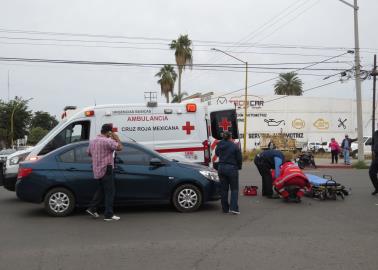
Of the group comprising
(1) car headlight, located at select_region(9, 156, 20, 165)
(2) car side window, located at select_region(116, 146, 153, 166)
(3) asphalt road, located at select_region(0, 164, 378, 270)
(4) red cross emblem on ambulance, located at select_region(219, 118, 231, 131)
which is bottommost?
(3) asphalt road, located at select_region(0, 164, 378, 270)

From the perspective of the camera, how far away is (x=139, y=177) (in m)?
9.45

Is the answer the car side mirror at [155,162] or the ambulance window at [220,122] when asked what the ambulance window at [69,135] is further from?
the ambulance window at [220,122]

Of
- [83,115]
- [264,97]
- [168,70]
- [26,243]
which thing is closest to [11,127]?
[168,70]

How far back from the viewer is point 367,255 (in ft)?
20.5

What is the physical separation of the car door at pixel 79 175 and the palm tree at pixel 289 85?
60.5 m

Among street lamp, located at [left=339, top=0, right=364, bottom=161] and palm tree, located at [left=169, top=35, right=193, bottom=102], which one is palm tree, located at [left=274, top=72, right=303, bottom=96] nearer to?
palm tree, located at [left=169, top=35, right=193, bottom=102]

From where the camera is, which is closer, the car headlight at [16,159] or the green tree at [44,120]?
the car headlight at [16,159]

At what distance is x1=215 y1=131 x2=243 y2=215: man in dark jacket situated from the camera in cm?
945

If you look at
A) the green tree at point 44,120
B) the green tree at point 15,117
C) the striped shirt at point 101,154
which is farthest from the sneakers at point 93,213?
the green tree at point 44,120

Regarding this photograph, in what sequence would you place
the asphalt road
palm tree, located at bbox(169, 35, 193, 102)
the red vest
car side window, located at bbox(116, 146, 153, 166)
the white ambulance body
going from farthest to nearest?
1. palm tree, located at bbox(169, 35, 193, 102)
2. the white ambulance body
3. the red vest
4. car side window, located at bbox(116, 146, 153, 166)
5. the asphalt road

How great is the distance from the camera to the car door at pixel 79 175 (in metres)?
9.28

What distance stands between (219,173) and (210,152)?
3.23 metres

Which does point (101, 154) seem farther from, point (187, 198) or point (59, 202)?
point (187, 198)

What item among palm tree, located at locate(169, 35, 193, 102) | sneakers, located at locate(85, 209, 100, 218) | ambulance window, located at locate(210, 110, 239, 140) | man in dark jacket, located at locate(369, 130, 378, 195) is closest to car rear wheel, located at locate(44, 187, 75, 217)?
sneakers, located at locate(85, 209, 100, 218)
